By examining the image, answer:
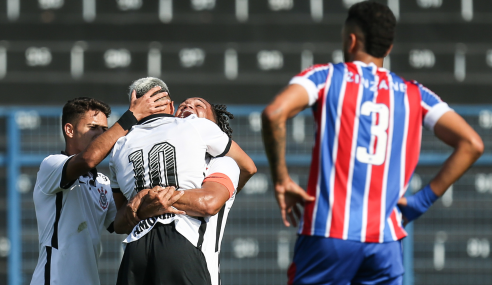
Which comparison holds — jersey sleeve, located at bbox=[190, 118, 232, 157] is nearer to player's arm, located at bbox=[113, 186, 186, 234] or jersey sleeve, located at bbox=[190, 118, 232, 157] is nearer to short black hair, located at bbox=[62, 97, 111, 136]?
player's arm, located at bbox=[113, 186, 186, 234]

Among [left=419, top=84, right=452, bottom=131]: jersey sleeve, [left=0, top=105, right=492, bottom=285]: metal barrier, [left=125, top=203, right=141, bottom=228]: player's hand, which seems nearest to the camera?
[left=419, top=84, right=452, bottom=131]: jersey sleeve

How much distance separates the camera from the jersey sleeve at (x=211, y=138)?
2912mm

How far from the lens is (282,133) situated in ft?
8.18

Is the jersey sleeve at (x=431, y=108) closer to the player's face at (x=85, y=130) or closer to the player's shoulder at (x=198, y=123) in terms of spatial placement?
the player's shoulder at (x=198, y=123)

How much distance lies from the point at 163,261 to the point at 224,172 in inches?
20.1

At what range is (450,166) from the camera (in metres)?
2.65

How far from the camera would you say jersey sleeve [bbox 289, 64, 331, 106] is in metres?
Result: 2.53

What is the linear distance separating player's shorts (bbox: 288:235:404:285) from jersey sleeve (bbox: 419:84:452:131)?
524 millimetres

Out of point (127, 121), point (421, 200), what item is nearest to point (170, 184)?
point (127, 121)

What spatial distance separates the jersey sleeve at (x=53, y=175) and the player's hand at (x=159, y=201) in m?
0.61

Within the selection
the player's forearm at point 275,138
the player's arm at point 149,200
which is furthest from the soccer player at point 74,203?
the player's forearm at point 275,138

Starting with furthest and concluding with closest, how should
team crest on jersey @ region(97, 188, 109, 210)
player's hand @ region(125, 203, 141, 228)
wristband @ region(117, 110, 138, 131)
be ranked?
team crest on jersey @ region(97, 188, 109, 210), wristband @ region(117, 110, 138, 131), player's hand @ region(125, 203, 141, 228)

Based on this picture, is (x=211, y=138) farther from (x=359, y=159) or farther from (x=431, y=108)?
(x=431, y=108)

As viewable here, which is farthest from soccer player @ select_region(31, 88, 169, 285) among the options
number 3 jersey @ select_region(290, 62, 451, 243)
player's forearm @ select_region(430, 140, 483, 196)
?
player's forearm @ select_region(430, 140, 483, 196)
